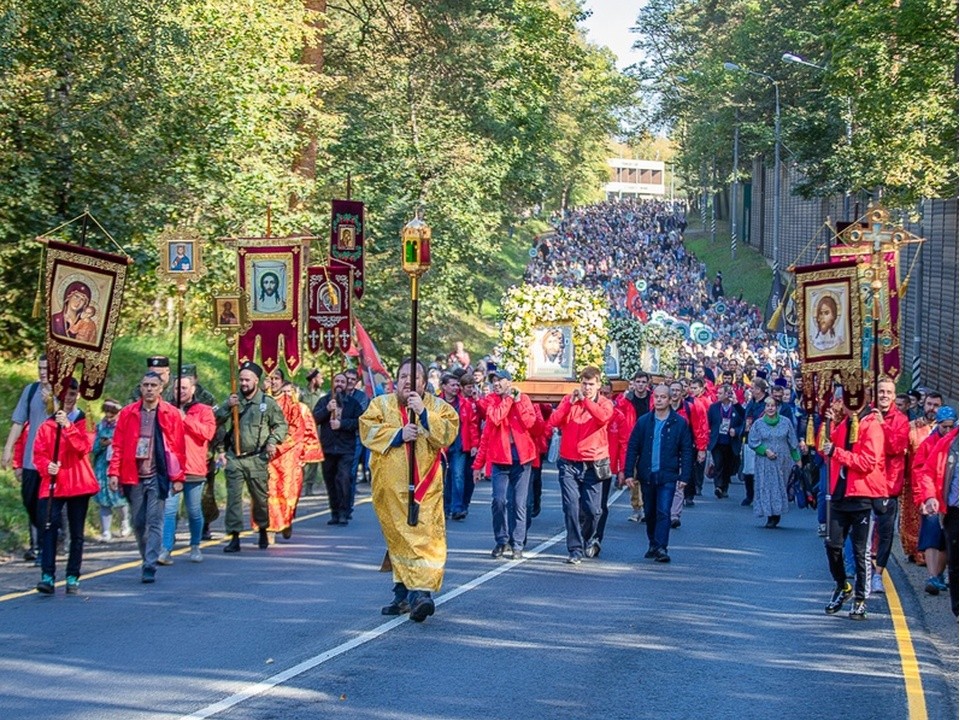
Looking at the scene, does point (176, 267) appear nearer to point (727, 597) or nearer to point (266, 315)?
point (266, 315)

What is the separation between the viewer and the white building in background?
540ft

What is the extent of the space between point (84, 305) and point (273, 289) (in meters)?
8.66

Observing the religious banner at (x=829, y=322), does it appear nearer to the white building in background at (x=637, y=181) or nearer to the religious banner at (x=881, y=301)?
the religious banner at (x=881, y=301)

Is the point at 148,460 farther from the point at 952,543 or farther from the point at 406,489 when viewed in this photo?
the point at 952,543

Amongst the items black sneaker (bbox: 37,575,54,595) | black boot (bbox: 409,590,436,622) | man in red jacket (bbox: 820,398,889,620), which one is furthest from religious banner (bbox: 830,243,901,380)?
black sneaker (bbox: 37,575,54,595)

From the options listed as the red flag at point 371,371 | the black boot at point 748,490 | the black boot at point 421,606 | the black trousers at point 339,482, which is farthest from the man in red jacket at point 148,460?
the black boot at point 748,490

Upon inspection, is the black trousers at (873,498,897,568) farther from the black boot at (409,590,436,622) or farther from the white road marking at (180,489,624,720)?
the black boot at (409,590,436,622)

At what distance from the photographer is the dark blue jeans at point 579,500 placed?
16.3 metres

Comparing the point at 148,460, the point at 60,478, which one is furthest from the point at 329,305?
the point at 60,478

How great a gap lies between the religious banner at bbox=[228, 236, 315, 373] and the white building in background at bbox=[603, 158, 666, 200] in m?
139

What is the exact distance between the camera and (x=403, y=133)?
36906 millimetres

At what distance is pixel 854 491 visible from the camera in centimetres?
1292

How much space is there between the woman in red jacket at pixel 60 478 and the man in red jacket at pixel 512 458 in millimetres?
Result: 4582

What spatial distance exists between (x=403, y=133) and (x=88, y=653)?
27.0m
